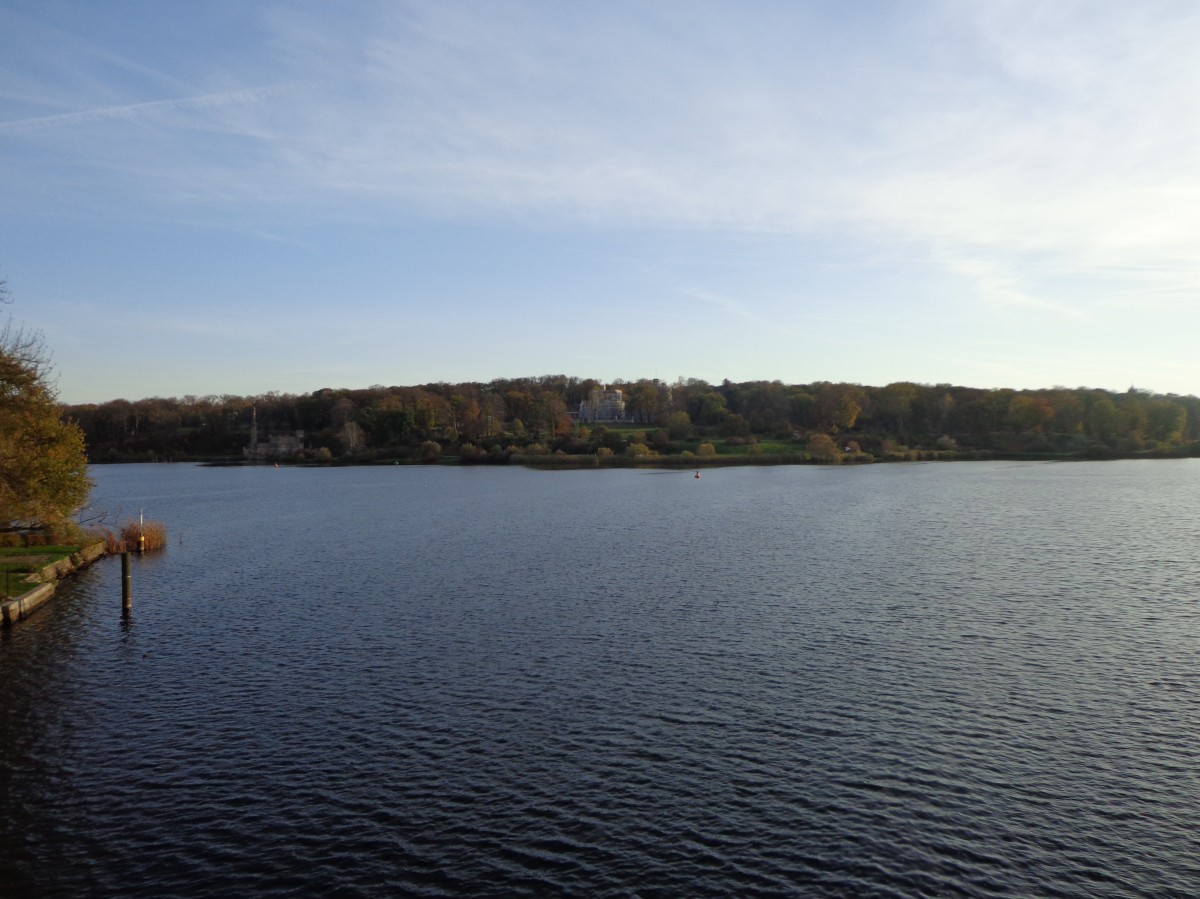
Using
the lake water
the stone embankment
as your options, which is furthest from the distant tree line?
the lake water

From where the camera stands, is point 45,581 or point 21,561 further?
point 21,561

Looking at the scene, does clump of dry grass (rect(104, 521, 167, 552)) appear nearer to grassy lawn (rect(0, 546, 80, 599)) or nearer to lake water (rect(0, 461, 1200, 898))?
grassy lawn (rect(0, 546, 80, 599))

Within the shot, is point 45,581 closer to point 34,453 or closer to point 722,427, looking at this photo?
point 34,453

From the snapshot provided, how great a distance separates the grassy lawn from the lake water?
→ 6.05ft

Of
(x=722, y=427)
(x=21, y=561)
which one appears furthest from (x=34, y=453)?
(x=722, y=427)

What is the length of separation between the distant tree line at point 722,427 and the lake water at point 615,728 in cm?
10755

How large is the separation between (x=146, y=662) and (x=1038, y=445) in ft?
533

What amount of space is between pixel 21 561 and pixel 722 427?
141 metres

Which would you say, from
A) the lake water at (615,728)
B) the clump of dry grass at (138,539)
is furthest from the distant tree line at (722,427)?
the lake water at (615,728)

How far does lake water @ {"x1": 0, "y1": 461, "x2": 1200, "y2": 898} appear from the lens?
13906 millimetres

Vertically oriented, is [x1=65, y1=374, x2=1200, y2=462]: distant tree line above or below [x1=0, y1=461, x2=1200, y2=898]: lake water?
above

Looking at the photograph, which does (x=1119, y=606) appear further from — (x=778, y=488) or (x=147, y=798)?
(x=778, y=488)

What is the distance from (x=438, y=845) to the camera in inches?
570

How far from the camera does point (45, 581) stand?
117ft
